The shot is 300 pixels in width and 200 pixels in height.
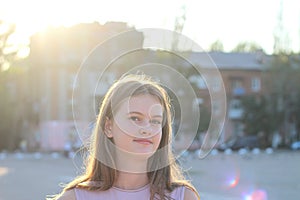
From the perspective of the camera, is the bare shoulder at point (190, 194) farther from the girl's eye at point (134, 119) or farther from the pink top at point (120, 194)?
the girl's eye at point (134, 119)

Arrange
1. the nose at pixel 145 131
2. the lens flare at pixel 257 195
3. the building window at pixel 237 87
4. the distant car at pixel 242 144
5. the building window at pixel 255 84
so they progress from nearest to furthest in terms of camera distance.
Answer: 1. the nose at pixel 145 131
2. the lens flare at pixel 257 195
3. the distant car at pixel 242 144
4. the building window at pixel 237 87
5. the building window at pixel 255 84

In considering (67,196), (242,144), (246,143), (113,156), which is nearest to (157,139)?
(113,156)

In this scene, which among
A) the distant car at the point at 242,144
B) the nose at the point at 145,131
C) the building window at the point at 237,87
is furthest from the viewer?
the building window at the point at 237,87

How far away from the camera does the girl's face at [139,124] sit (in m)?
1.87

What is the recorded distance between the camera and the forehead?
1896 millimetres

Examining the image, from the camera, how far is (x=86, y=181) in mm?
1957

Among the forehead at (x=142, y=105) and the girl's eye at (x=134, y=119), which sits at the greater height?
the forehead at (x=142, y=105)

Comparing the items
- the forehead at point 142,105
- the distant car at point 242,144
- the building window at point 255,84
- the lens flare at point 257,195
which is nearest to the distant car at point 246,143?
the distant car at point 242,144

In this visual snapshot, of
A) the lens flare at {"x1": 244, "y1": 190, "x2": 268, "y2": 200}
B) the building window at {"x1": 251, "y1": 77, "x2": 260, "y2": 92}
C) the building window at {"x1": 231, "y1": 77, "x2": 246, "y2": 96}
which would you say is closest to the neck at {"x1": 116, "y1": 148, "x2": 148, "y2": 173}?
the lens flare at {"x1": 244, "y1": 190, "x2": 268, "y2": 200}

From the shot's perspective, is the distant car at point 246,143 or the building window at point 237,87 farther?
the building window at point 237,87

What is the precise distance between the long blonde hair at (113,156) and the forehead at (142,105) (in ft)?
0.05

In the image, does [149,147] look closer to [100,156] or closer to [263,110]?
[100,156]

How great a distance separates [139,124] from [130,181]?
19 centimetres

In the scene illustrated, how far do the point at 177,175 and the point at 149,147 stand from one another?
0.67ft
